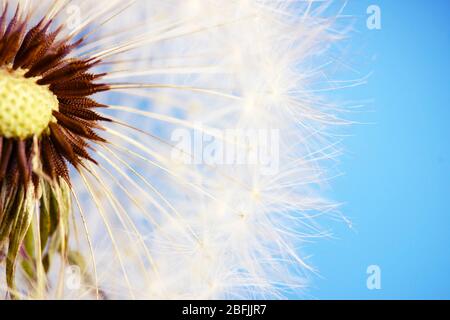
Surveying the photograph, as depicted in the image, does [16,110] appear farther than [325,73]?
No

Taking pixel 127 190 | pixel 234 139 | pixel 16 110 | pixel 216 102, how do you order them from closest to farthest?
1. pixel 16 110
2. pixel 127 190
3. pixel 234 139
4. pixel 216 102

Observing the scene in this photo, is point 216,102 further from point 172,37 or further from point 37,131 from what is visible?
point 37,131

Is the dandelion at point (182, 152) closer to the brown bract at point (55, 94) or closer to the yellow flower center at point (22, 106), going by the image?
the brown bract at point (55, 94)

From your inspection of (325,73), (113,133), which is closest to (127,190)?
(113,133)

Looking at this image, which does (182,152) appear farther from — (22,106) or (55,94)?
(22,106)

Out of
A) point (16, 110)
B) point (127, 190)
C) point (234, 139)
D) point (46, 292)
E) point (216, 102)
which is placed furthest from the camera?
point (216, 102)

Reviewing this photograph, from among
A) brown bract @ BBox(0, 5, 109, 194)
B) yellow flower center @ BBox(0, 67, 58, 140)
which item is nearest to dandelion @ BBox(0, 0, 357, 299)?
brown bract @ BBox(0, 5, 109, 194)

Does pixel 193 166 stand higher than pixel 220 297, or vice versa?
pixel 193 166

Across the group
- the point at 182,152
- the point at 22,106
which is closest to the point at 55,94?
the point at 22,106
